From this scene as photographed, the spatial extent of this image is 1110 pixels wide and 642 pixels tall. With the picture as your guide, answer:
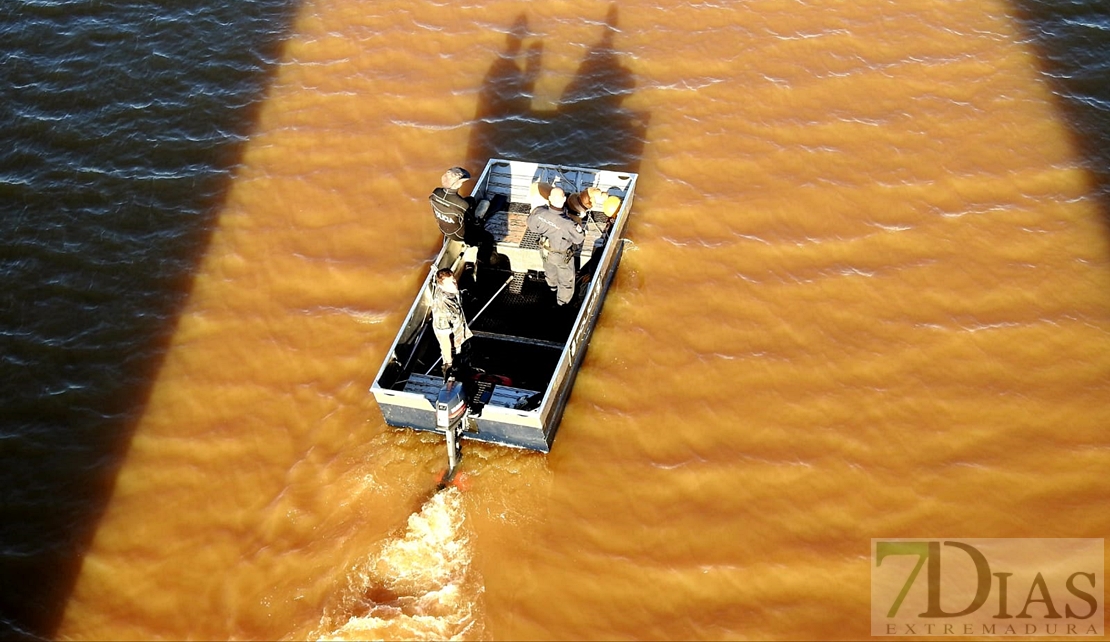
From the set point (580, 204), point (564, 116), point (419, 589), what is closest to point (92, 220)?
point (564, 116)

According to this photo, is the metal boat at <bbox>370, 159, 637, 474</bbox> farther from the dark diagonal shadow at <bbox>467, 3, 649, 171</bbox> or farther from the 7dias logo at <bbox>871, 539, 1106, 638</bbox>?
the 7dias logo at <bbox>871, 539, 1106, 638</bbox>

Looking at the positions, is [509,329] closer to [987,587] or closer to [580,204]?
[580,204]

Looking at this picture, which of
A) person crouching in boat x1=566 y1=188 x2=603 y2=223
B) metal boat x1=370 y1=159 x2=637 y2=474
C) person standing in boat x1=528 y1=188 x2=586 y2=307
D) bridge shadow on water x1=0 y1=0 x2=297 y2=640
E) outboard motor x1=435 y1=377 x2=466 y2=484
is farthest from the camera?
person crouching in boat x1=566 y1=188 x2=603 y2=223

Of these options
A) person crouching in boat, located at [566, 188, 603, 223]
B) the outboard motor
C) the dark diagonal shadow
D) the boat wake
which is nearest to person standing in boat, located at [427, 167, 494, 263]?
person crouching in boat, located at [566, 188, 603, 223]

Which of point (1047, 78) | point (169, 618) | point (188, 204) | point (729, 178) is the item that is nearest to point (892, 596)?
point (729, 178)

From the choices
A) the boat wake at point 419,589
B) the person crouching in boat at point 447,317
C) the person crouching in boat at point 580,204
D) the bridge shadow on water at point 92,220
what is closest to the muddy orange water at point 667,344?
the boat wake at point 419,589

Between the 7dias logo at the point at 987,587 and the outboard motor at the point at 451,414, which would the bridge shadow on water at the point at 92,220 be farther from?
the 7dias logo at the point at 987,587
